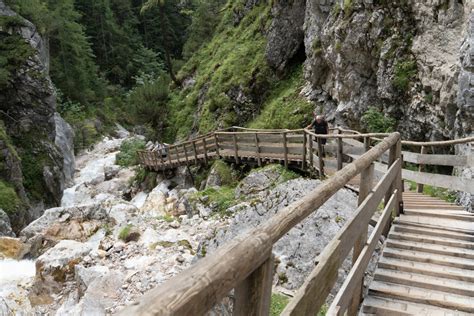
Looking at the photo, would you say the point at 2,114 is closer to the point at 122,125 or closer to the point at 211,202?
the point at 211,202

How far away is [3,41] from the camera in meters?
24.3

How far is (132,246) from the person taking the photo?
878 cm

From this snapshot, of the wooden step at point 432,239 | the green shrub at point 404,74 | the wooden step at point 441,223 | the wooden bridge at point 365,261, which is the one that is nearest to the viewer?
the wooden bridge at point 365,261

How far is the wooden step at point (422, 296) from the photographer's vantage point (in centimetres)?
357

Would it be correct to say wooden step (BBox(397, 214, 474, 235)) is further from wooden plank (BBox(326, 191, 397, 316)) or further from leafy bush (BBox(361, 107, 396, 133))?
leafy bush (BBox(361, 107, 396, 133))

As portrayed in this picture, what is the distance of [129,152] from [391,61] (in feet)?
69.8

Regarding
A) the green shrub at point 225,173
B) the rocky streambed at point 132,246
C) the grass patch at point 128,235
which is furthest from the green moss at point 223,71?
the grass patch at point 128,235

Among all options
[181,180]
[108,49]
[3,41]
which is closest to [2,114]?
[3,41]

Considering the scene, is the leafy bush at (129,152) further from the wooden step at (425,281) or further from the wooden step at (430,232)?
the wooden step at (425,281)

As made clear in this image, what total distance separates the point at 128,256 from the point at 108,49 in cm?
4686

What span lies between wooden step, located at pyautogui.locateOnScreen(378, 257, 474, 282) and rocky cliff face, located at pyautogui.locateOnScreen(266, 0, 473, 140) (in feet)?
21.9

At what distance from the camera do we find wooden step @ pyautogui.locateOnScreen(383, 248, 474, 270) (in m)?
4.34

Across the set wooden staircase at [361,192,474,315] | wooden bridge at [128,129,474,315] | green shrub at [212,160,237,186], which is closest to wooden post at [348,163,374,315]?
wooden bridge at [128,129,474,315]

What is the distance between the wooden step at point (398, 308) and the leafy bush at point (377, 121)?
10.9 m
